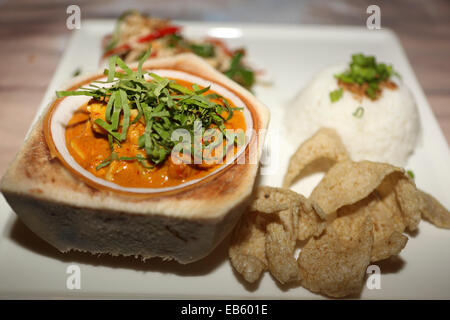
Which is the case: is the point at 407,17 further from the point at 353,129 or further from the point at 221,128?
the point at 221,128

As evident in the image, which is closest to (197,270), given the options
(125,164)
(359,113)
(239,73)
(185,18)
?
(125,164)

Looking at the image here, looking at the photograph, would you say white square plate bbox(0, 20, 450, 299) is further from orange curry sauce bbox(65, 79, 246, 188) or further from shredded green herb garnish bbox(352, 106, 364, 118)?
orange curry sauce bbox(65, 79, 246, 188)

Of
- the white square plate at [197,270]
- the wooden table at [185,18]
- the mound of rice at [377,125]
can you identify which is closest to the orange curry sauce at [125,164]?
the white square plate at [197,270]

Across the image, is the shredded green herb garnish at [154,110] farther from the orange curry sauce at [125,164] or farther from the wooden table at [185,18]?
the wooden table at [185,18]

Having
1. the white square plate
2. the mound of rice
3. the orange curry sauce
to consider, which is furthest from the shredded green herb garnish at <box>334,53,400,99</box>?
the orange curry sauce

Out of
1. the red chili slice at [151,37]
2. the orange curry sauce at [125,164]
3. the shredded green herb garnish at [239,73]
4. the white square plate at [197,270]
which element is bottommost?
the white square plate at [197,270]

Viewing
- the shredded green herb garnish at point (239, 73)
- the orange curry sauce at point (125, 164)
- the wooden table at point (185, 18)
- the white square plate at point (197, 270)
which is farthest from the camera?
the wooden table at point (185, 18)

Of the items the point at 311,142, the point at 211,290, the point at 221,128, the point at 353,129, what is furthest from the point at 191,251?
the point at 353,129

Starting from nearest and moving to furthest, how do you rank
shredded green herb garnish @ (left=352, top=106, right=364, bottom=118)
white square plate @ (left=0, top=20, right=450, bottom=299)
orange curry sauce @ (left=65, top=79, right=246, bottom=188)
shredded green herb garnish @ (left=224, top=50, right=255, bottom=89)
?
orange curry sauce @ (left=65, top=79, right=246, bottom=188) → white square plate @ (left=0, top=20, right=450, bottom=299) → shredded green herb garnish @ (left=352, top=106, right=364, bottom=118) → shredded green herb garnish @ (left=224, top=50, right=255, bottom=89)
